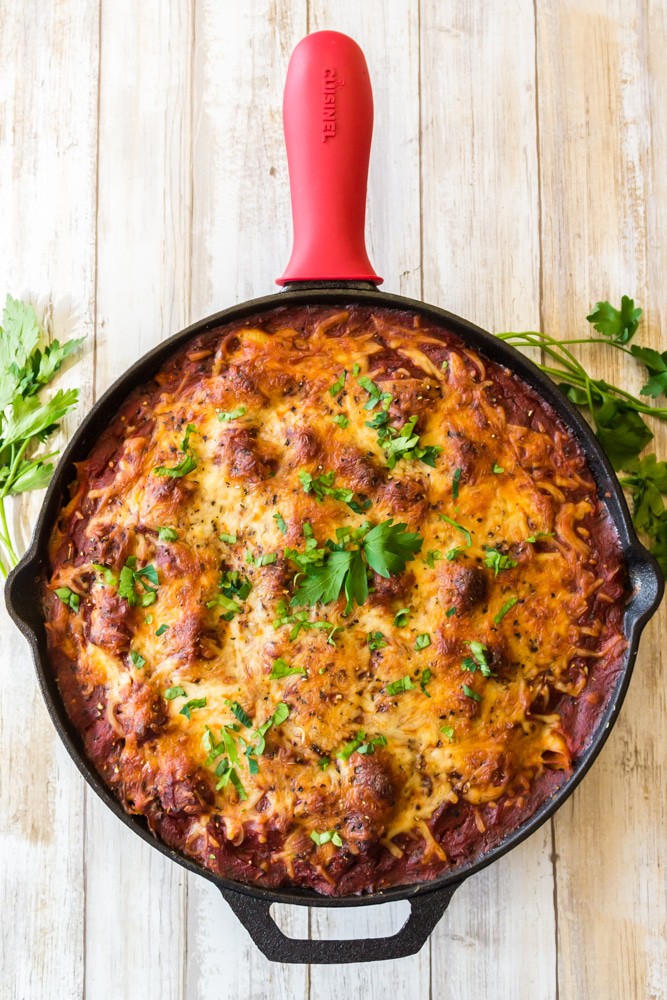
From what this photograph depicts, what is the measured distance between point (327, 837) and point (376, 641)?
0.57 meters

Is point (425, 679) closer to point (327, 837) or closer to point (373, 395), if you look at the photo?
point (327, 837)

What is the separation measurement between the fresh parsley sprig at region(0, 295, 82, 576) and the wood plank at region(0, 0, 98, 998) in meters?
0.08

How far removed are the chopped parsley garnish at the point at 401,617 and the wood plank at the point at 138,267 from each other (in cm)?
131

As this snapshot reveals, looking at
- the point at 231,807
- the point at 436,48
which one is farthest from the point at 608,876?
the point at 436,48

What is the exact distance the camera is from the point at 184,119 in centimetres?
330

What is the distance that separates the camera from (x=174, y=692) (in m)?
2.58

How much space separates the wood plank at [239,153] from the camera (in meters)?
3.23

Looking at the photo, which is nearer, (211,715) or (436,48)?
(211,715)

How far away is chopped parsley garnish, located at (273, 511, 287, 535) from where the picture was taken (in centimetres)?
257

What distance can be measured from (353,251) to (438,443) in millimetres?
647

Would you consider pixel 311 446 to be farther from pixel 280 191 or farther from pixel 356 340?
pixel 280 191

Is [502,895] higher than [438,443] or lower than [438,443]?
lower

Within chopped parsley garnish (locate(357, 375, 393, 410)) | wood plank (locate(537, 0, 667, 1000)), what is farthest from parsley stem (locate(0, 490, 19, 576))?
wood plank (locate(537, 0, 667, 1000))

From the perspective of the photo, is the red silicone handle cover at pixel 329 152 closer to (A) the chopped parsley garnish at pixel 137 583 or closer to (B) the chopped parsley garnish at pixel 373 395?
(B) the chopped parsley garnish at pixel 373 395
